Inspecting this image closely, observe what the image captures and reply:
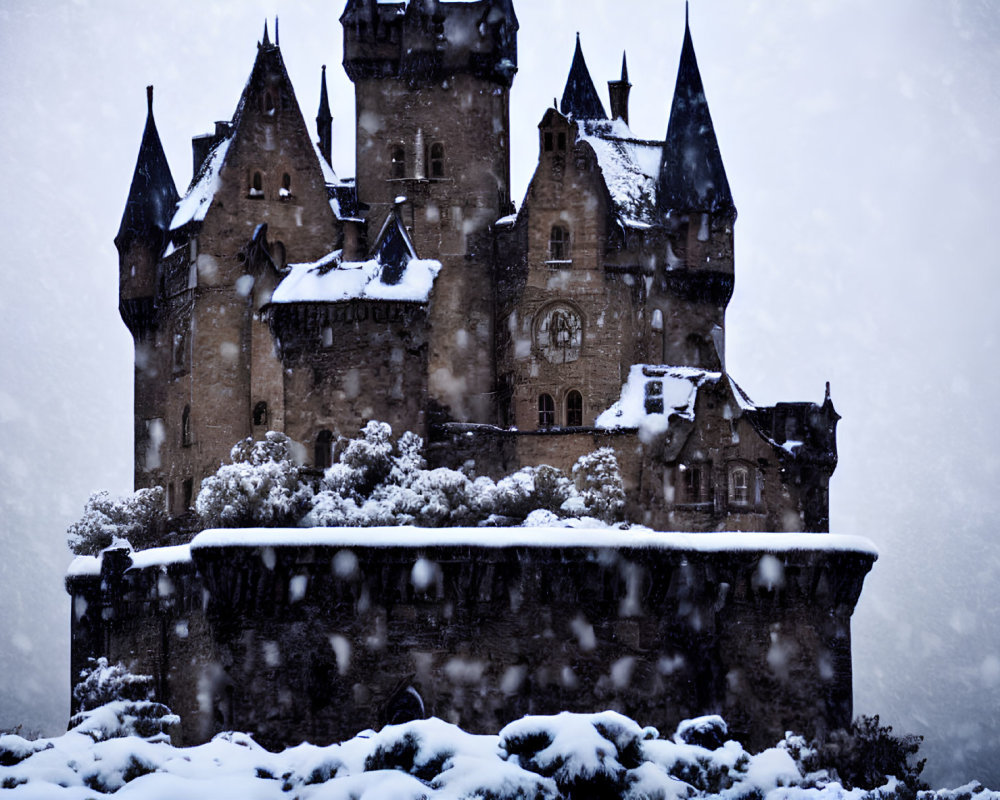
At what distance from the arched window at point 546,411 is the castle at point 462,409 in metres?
0.10

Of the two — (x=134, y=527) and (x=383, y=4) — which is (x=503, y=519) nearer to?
(x=134, y=527)

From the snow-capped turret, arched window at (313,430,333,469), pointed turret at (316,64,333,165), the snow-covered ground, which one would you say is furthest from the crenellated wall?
pointed turret at (316,64,333,165)

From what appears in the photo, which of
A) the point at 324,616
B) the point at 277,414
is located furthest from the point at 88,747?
the point at 277,414

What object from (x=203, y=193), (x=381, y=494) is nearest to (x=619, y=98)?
(x=203, y=193)

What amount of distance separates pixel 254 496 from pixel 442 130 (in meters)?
17.5

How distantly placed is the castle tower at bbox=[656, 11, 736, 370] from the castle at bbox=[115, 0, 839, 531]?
8cm

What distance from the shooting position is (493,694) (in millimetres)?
60062

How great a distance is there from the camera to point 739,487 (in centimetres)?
7088

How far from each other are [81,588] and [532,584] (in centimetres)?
1441

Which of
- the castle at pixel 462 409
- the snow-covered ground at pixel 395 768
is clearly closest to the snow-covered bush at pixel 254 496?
the castle at pixel 462 409

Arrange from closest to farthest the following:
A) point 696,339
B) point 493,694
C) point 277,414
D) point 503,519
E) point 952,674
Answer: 1. point 493,694
2. point 503,519
3. point 277,414
4. point 696,339
5. point 952,674

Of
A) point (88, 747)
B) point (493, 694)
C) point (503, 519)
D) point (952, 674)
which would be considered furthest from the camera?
point (952, 674)

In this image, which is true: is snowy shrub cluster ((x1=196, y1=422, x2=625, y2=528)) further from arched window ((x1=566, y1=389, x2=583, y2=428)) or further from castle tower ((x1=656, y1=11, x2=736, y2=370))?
castle tower ((x1=656, y1=11, x2=736, y2=370))

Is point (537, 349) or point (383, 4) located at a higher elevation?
point (383, 4)
